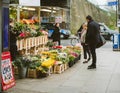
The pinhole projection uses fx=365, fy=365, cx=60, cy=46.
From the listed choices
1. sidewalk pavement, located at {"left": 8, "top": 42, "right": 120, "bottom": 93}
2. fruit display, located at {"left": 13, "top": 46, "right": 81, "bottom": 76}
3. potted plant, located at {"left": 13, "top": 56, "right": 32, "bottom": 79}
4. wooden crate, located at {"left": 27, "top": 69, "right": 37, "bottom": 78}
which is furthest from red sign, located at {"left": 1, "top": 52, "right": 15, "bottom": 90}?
fruit display, located at {"left": 13, "top": 46, "right": 81, "bottom": 76}

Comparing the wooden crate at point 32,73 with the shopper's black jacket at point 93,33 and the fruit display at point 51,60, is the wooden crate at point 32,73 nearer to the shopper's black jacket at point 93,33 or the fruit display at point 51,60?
the fruit display at point 51,60

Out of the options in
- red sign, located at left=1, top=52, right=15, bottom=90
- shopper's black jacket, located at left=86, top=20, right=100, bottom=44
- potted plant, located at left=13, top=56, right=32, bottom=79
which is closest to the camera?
red sign, located at left=1, top=52, right=15, bottom=90

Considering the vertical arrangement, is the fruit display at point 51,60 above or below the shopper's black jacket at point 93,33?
below

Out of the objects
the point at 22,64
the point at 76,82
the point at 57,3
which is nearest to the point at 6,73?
the point at 22,64

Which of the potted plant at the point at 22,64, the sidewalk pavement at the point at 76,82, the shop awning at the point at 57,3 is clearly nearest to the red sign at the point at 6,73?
the sidewalk pavement at the point at 76,82

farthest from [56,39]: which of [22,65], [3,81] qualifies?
[3,81]

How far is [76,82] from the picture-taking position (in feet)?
34.8

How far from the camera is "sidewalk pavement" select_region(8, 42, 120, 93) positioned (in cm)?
938

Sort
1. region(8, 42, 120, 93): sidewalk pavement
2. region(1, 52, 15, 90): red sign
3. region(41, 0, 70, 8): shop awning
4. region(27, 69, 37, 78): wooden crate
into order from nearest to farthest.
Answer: region(1, 52, 15, 90): red sign → region(8, 42, 120, 93): sidewalk pavement → region(27, 69, 37, 78): wooden crate → region(41, 0, 70, 8): shop awning

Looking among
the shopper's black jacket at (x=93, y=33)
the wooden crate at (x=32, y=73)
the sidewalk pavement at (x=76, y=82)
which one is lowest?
the sidewalk pavement at (x=76, y=82)

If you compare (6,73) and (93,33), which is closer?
(6,73)

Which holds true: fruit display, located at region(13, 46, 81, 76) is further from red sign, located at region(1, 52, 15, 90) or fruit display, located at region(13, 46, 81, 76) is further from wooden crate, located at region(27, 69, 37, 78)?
red sign, located at region(1, 52, 15, 90)

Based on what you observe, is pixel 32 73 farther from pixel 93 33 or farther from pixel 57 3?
pixel 57 3

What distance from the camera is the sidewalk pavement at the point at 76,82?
938 cm
